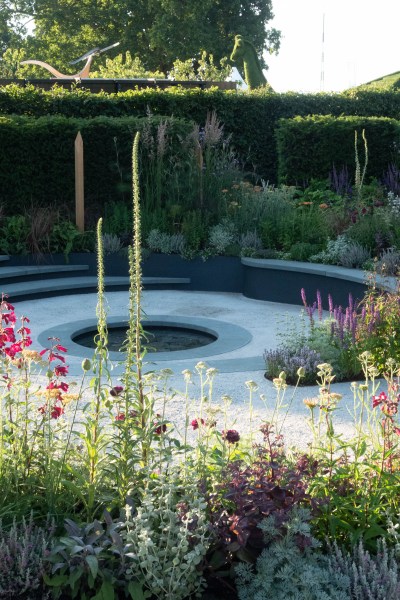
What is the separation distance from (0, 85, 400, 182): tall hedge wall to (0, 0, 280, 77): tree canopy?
16.3 meters

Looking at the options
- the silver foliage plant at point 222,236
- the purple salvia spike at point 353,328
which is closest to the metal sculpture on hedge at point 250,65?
the silver foliage plant at point 222,236

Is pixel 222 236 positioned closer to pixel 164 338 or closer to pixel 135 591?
pixel 164 338

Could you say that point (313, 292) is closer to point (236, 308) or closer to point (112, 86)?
point (236, 308)

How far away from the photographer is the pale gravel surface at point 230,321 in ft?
18.2

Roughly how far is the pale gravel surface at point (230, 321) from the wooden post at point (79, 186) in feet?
4.82

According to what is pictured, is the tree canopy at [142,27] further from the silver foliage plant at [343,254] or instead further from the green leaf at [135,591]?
the green leaf at [135,591]

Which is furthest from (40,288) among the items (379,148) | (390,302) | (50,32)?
(50,32)

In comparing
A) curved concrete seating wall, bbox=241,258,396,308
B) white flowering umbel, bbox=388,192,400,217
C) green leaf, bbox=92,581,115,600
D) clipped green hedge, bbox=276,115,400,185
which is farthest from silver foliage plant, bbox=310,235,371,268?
green leaf, bbox=92,581,115,600

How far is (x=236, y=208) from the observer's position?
38.6 feet

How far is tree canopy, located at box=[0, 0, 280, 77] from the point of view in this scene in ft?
109

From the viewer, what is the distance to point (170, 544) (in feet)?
9.68

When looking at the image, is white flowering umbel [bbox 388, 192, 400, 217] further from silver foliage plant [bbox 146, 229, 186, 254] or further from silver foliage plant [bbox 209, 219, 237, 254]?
silver foliage plant [bbox 146, 229, 186, 254]

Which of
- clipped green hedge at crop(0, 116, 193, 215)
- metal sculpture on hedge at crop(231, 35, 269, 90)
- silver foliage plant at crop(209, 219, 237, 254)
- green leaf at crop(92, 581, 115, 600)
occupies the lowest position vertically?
green leaf at crop(92, 581, 115, 600)

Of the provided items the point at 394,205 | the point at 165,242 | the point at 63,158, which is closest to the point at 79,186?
the point at 63,158
